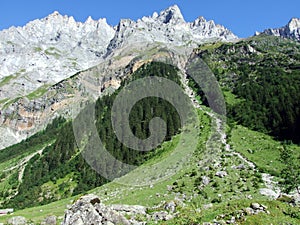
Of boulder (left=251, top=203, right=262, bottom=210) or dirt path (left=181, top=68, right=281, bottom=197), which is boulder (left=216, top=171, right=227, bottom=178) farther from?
boulder (left=251, top=203, right=262, bottom=210)

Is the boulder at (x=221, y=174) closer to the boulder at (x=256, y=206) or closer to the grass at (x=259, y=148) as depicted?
the grass at (x=259, y=148)

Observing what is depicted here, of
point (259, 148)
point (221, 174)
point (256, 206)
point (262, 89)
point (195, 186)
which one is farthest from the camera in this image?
point (262, 89)

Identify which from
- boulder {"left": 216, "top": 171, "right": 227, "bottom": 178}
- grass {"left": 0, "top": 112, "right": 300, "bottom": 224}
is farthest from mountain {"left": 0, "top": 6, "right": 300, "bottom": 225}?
boulder {"left": 216, "top": 171, "right": 227, "bottom": 178}

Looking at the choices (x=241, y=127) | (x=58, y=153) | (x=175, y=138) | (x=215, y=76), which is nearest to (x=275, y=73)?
(x=215, y=76)

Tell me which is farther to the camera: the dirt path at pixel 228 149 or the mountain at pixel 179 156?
the dirt path at pixel 228 149

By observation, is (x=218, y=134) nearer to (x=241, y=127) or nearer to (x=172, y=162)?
(x=241, y=127)

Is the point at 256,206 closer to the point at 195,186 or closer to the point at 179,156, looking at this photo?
the point at 195,186

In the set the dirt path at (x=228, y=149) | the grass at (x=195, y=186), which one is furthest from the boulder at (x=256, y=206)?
the dirt path at (x=228, y=149)

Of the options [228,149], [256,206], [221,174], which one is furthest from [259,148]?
[256,206]

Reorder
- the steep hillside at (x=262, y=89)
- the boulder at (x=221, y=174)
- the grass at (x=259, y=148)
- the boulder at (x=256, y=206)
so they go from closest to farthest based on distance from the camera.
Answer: the boulder at (x=256, y=206), the boulder at (x=221, y=174), the grass at (x=259, y=148), the steep hillside at (x=262, y=89)

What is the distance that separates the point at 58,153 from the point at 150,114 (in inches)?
1714

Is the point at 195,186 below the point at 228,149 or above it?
below

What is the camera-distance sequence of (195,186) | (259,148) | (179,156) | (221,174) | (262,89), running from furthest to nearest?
(262,89)
(179,156)
(259,148)
(221,174)
(195,186)

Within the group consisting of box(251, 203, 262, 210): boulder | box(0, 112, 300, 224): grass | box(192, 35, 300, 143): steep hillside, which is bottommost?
box(0, 112, 300, 224): grass
